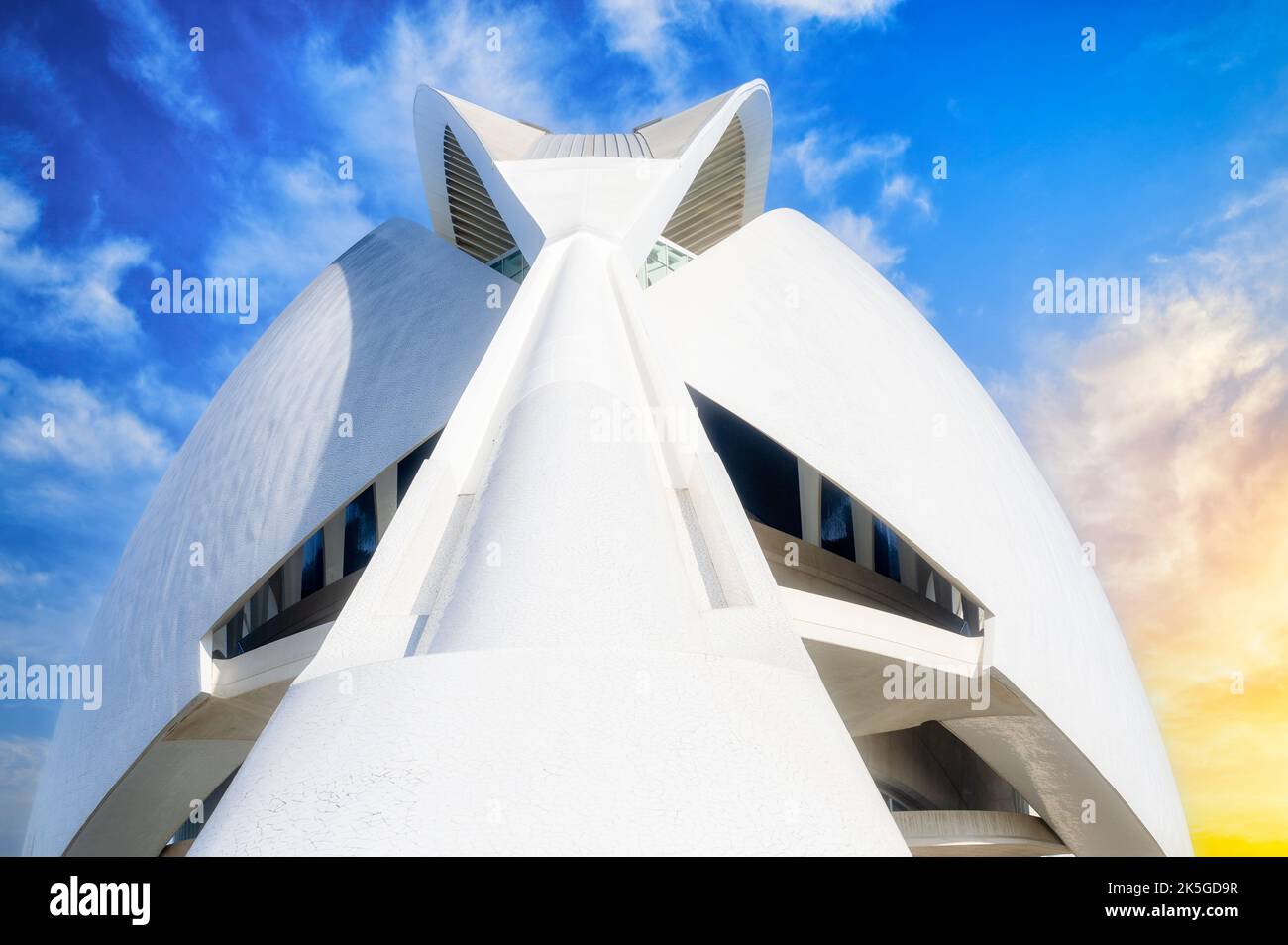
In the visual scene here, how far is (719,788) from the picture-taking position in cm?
261

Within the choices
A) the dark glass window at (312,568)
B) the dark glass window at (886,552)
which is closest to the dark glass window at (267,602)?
the dark glass window at (312,568)

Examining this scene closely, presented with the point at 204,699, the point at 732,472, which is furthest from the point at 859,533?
the point at 204,699

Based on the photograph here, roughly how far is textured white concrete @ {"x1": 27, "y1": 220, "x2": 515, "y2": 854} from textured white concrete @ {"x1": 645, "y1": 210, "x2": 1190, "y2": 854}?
2.42m

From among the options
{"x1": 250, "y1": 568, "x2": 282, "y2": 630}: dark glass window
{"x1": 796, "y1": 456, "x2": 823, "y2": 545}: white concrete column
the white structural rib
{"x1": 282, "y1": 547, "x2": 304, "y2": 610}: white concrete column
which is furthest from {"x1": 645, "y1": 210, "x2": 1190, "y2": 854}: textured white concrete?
{"x1": 250, "y1": 568, "x2": 282, "y2": 630}: dark glass window

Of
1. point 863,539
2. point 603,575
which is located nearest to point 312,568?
point 863,539

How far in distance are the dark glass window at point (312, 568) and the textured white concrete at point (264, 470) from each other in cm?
181

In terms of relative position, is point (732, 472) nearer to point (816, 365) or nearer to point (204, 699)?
point (816, 365)

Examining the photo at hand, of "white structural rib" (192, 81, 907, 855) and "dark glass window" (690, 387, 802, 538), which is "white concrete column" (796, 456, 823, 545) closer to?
"dark glass window" (690, 387, 802, 538)

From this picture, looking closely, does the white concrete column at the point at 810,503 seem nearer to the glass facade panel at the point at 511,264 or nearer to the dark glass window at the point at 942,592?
the dark glass window at the point at 942,592

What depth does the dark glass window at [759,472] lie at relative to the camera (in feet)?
39.9

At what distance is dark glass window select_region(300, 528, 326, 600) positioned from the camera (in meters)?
12.0

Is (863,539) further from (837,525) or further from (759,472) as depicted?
(759,472)

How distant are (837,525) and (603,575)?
8616 mm
